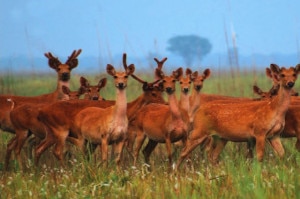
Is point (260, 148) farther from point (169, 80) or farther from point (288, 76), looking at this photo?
point (169, 80)

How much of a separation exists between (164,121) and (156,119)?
0.27 m

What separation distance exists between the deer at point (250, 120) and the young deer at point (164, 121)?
0.24m

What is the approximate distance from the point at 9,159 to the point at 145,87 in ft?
7.61

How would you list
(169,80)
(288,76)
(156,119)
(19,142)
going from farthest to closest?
(19,142)
(156,119)
(169,80)
(288,76)

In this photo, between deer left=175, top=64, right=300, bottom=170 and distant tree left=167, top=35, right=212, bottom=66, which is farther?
distant tree left=167, top=35, right=212, bottom=66

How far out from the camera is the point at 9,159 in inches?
512

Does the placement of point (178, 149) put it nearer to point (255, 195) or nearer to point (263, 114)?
point (263, 114)

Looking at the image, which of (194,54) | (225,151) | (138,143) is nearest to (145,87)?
(138,143)

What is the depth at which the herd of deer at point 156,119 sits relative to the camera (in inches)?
453

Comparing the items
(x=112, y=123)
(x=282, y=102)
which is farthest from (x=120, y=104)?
(x=282, y=102)

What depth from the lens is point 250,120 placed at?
38.2 feet

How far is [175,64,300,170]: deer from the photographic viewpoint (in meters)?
11.4

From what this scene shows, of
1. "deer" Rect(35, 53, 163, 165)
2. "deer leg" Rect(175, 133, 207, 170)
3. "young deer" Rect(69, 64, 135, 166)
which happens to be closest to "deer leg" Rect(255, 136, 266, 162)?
"deer leg" Rect(175, 133, 207, 170)

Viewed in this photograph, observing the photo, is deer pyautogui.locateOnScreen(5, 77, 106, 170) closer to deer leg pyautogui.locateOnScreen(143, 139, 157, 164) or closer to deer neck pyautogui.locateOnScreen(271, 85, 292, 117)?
deer leg pyautogui.locateOnScreen(143, 139, 157, 164)
